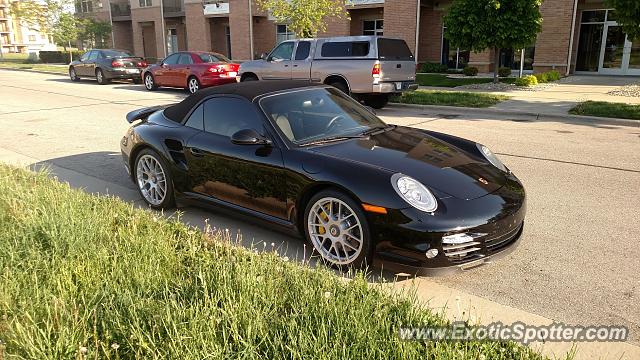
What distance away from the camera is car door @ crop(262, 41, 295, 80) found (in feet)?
49.7

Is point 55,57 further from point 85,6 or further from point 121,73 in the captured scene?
point 121,73

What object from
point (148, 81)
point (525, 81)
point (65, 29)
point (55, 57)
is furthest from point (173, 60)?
point (55, 57)

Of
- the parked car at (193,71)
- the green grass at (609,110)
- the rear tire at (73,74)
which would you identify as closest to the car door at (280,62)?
the parked car at (193,71)

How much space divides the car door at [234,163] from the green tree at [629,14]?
11428mm

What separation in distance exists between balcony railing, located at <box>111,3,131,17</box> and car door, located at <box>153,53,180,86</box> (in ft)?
94.6

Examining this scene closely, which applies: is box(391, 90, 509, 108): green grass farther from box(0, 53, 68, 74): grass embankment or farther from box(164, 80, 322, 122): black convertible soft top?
box(0, 53, 68, 74): grass embankment

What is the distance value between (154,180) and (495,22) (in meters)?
14.8

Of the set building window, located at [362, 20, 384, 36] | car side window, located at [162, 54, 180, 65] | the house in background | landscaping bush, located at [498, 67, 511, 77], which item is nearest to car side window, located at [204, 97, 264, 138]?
car side window, located at [162, 54, 180, 65]

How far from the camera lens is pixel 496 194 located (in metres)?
3.87

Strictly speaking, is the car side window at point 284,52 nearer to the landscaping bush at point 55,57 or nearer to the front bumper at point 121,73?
the front bumper at point 121,73

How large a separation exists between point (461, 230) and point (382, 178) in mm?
688

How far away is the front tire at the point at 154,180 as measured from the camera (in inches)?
210

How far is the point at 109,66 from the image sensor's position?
23.0 meters

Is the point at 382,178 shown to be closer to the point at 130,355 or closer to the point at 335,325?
the point at 335,325
